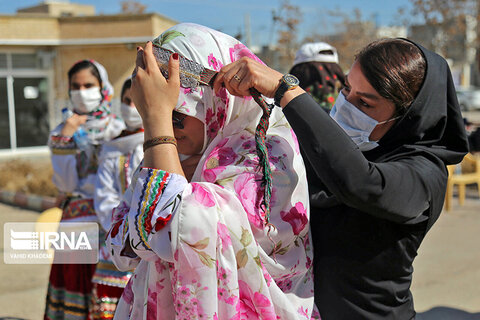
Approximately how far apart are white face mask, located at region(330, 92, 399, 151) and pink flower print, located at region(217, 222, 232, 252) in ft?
1.70

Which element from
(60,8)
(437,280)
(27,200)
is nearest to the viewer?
(437,280)

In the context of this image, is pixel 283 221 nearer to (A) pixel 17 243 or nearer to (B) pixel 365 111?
(B) pixel 365 111

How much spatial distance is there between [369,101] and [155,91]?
594mm

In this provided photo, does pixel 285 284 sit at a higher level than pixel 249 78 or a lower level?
lower

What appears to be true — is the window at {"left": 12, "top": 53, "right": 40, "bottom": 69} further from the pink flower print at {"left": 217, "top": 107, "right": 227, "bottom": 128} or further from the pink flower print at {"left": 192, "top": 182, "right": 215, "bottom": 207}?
the pink flower print at {"left": 192, "top": 182, "right": 215, "bottom": 207}

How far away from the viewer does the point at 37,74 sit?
1557cm

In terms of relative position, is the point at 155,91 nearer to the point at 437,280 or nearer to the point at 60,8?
the point at 437,280

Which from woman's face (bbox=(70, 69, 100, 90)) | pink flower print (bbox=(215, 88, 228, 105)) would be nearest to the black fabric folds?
pink flower print (bbox=(215, 88, 228, 105))

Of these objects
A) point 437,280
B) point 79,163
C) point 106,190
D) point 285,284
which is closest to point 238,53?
point 285,284

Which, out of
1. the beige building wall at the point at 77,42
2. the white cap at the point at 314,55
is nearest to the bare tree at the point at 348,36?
the beige building wall at the point at 77,42

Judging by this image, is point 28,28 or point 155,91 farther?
point 28,28

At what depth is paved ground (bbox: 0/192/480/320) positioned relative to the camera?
168 inches

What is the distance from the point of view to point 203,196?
1.26 meters

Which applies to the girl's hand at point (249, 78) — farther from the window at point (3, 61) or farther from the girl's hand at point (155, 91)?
the window at point (3, 61)
